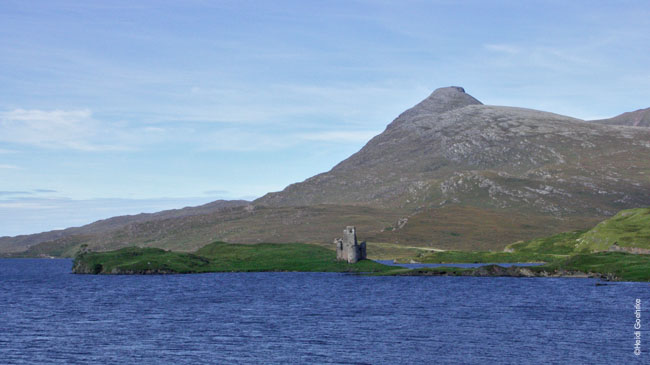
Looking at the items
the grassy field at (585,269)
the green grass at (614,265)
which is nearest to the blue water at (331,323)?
the green grass at (614,265)

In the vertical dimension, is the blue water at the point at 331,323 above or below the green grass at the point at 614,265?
below

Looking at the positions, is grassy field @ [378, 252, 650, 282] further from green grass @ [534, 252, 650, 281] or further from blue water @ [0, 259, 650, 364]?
blue water @ [0, 259, 650, 364]

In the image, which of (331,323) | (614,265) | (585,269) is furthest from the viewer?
(585,269)

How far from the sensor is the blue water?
76.3m

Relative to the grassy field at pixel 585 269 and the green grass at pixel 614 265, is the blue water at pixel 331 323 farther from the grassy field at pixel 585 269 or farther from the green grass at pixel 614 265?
the grassy field at pixel 585 269

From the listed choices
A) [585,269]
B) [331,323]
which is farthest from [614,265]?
[331,323]

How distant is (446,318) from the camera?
105250 millimetres

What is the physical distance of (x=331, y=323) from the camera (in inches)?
3991

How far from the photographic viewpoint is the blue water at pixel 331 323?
76312mm

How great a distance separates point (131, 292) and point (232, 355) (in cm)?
8444

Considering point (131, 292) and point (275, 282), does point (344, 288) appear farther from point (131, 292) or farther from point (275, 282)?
point (131, 292)

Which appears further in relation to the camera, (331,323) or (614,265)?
(614,265)

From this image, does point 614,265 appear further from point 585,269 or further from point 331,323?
point 331,323

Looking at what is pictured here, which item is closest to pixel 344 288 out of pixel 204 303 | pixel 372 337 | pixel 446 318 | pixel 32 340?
pixel 204 303
